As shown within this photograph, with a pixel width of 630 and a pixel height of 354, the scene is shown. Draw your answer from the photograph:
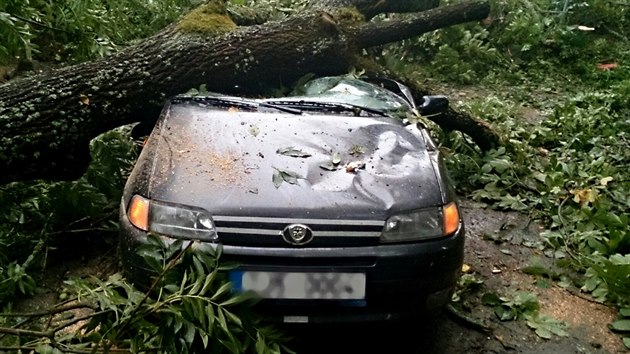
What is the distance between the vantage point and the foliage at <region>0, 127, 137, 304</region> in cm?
360

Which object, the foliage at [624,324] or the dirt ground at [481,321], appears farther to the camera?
the foliage at [624,324]

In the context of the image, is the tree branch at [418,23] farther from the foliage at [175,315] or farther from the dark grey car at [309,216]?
the foliage at [175,315]

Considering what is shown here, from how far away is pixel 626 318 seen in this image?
3416 millimetres

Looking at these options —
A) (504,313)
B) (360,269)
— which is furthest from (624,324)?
(360,269)

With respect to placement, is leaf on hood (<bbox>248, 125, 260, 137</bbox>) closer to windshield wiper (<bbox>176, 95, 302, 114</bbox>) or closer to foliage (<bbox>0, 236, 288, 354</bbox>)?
windshield wiper (<bbox>176, 95, 302, 114</bbox>)

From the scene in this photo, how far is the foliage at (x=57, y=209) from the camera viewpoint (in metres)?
3.60

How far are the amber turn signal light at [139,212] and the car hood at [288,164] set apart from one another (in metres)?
0.05

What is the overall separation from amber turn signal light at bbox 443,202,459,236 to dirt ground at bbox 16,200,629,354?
47 centimetres

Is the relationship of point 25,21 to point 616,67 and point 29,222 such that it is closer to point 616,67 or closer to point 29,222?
point 29,222

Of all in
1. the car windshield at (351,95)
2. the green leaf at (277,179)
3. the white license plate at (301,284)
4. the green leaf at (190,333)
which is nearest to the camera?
the green leaf at (190,333)

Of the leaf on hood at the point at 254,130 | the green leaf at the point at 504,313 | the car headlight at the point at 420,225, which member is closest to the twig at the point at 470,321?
the green leaf at the point at 504,313

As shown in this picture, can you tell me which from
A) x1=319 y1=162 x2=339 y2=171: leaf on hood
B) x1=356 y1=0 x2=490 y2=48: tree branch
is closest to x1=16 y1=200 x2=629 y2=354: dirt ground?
x1=319 y1=162 x2=339 y2=171: leaf on hood

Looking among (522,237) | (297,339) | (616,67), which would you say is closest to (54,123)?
(297,339)

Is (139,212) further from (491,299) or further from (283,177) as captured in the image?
(491,299)
